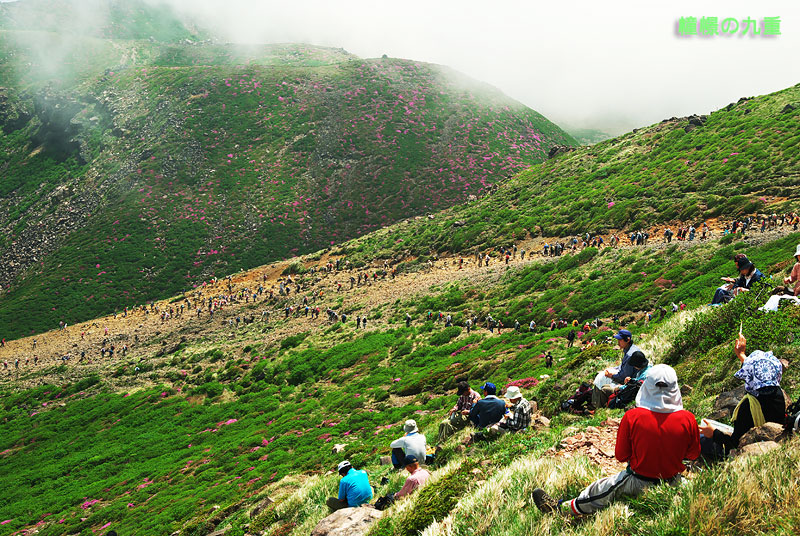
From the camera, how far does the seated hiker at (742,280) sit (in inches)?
459

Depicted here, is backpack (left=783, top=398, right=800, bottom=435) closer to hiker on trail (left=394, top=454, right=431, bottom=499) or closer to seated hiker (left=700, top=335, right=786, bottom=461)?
seated hiker (left=700, top=335, right=786, bottom=461)

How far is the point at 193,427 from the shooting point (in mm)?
34344

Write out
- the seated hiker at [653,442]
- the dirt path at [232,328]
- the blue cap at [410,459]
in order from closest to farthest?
the seated hiker at [653,442] → the blue cap at [410,459] → the dirt path at [232,328]

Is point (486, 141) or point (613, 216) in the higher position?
point (486, 141)

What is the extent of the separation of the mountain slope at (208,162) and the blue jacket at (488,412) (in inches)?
3033

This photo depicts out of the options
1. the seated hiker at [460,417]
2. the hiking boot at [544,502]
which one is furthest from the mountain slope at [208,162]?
the hiking boot at [544,502]

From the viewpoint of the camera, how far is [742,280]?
1225 cm

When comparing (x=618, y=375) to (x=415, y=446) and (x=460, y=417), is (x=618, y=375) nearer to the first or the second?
(x=460, y=417)

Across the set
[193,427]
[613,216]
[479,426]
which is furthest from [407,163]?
[479,426]

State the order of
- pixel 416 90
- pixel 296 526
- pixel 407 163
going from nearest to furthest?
pixel 296 526 → pixel 407 163 → pixel 416 90

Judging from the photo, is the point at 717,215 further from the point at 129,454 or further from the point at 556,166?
the point at 129,454

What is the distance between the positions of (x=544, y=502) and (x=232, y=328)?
5337 cm

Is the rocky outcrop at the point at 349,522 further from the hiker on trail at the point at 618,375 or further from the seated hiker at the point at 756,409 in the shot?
the hiker on trail at the point at 618,375

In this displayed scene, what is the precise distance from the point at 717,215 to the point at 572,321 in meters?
20.9
